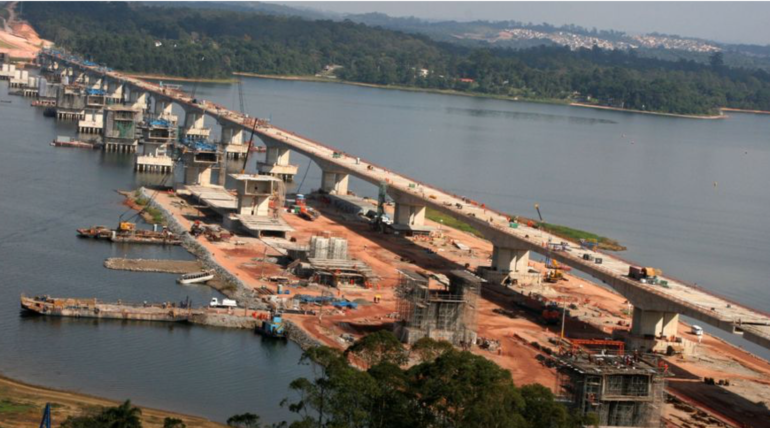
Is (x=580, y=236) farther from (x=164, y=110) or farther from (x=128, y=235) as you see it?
(x=164, y=110)

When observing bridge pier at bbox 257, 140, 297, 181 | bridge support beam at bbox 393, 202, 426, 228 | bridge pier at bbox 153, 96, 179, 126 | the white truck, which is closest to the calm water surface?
the white truck

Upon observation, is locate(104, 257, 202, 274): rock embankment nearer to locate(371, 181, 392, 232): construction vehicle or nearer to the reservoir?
the reservoir

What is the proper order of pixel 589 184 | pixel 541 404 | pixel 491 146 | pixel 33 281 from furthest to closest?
pixel 491 146 → pixel 589 184 → pixel 33 281 → pixel 541 404

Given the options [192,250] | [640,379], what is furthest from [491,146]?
[640,379]

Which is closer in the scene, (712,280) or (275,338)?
(275,338)

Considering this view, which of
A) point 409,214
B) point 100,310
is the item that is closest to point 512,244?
point 409,214

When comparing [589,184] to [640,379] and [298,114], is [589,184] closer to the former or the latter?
[298,114]

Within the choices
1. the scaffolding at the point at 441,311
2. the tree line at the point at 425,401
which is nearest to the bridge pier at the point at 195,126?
the scaffolding at the point at 441,311

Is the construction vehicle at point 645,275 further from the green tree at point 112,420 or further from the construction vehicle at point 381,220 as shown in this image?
the green tree at point 112,420
